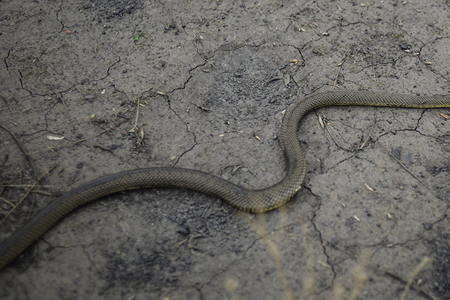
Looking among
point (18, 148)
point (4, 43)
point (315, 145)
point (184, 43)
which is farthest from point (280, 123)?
point (4, 43)

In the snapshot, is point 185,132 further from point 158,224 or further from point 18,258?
point 18,258

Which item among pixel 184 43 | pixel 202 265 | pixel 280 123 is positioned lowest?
pixel 202 265

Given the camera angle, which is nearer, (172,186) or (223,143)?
(172,186)

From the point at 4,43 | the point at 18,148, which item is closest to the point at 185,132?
the point at 18,148

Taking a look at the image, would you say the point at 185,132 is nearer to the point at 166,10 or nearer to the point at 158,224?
the point at 158,224

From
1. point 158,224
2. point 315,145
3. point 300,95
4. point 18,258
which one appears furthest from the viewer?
point 300,95

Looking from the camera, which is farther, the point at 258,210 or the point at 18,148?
the point at 18,148

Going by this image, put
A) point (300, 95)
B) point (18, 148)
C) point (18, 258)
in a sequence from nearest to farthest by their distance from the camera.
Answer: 1. point (18, 258)
2. point (18, 148)
3. point (300, 95)

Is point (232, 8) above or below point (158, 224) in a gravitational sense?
above
